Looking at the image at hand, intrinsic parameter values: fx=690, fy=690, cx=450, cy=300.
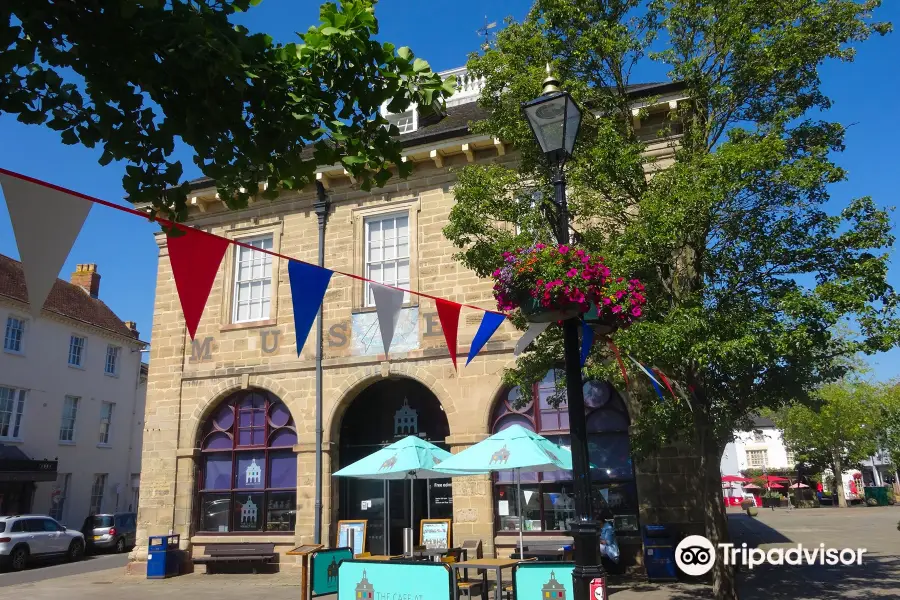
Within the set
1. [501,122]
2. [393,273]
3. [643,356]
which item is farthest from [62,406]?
[643,356]

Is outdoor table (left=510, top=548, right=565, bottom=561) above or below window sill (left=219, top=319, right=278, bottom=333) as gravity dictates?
below

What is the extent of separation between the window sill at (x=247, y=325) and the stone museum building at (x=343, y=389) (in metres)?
0.03

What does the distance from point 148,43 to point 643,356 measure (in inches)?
226

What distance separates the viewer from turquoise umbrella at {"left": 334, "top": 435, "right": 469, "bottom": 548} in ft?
32.8

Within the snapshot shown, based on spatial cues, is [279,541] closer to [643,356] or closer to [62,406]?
[643,356]

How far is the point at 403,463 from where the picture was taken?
10.0 metres

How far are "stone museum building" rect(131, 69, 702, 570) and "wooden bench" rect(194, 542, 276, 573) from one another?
0.20 metres

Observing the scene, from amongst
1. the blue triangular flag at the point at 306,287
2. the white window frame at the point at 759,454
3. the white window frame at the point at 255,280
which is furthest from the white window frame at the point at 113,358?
the white window frame at the point at 759,454

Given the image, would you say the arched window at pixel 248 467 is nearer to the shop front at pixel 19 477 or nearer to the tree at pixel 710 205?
the tree at pixel 710 205

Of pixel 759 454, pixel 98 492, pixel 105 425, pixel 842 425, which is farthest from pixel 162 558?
pixel 759 454

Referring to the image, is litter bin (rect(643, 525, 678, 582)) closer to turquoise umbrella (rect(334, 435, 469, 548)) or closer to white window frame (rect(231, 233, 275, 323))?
turquoise umbrella (rect(334, 435, 469, 548))

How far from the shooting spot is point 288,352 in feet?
48.5

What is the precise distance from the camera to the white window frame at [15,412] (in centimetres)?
2477

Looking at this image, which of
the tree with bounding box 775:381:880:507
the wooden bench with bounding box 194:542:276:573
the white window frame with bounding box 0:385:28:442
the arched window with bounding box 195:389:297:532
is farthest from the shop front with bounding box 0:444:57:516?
the tree with bounding box 775:381:880:507
